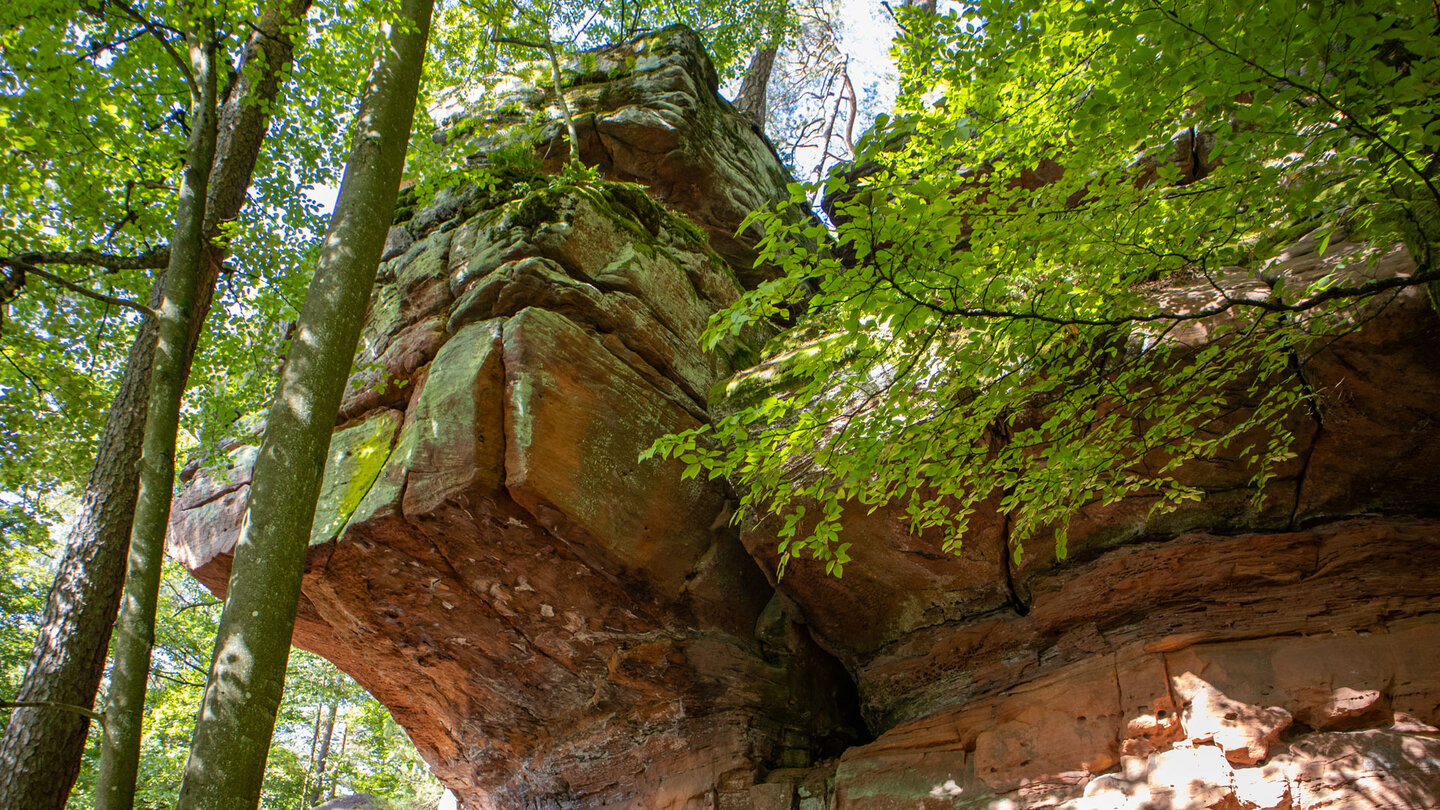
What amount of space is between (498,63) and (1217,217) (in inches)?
541

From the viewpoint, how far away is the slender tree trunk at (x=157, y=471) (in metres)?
4.30

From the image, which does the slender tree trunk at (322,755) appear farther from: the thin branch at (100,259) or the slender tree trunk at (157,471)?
the slender tree trunk at (157,471)

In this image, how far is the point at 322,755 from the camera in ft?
82.2

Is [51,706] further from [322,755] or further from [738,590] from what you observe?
[322,755]

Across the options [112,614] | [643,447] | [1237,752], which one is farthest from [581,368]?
[1237,752]

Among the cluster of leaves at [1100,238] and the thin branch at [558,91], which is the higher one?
the thin branch at [558,91]

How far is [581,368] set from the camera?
343 inches

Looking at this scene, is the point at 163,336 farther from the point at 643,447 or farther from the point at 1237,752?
the point at 1237,752

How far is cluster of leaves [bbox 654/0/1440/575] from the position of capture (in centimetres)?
442

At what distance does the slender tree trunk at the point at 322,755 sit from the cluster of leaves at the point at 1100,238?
2059cm

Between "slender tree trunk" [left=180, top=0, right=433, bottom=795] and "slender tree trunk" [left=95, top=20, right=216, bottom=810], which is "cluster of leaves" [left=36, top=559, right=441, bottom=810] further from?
"slender tree trunk" [left=180, top=0, right=433, bottom=795]

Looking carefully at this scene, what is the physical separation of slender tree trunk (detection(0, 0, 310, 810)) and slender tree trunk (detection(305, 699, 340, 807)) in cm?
1910

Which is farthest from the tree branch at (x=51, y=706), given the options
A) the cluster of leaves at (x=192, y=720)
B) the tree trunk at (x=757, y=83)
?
the tree trunk at (x=757, y=83)

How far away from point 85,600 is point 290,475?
221cm
